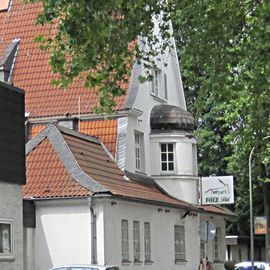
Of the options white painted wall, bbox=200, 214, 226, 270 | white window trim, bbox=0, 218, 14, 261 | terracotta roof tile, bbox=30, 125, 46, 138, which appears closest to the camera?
white window trim, bbox=0, 218, 14, 261

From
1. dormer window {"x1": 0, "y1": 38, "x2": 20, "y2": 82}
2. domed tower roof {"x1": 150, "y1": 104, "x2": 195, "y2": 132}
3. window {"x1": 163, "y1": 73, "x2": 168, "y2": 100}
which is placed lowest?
domed tower roof {"x1": 150, "y1": 104, "x2": 195, "y2": 132}

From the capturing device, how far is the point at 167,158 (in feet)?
133

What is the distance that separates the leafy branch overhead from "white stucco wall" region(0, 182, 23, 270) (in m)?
5.89

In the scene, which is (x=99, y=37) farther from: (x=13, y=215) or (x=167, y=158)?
(x=167, y=158)

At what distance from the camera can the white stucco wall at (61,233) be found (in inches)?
1227

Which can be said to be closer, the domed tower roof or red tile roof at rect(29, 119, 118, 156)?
red tile roof at rect(29, 119, 118, 156)

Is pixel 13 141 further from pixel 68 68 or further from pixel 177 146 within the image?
pixel 177 146

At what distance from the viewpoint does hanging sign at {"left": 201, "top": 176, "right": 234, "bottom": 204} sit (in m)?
39.2

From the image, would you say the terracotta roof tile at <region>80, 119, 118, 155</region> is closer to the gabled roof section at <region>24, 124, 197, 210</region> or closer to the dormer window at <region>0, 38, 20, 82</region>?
the gabled roof section at <region>24, 124, 197, 210</region>

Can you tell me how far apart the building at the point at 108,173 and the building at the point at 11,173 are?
5771 millimetres

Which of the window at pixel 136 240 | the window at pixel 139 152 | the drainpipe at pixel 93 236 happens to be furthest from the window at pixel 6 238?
the window at pixel 139 152

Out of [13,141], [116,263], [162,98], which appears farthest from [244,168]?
[13,141]

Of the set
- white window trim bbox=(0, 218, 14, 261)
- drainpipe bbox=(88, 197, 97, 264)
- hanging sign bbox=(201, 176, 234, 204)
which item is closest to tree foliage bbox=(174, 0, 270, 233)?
white window trim bbox=(0, 218, 14, 261)

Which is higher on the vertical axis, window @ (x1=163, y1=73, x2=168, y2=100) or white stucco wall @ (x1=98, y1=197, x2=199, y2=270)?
window @ (x1=163, y1=73, x2=168, y2=100)
